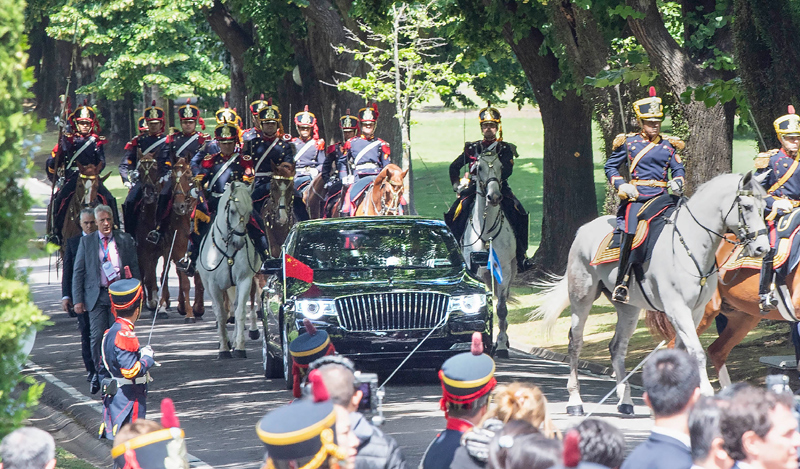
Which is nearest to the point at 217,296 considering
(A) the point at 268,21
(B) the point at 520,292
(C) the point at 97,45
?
(B) the point at 520,292

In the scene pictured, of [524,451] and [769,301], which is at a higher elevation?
[524,451]

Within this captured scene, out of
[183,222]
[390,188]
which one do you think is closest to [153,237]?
[183,222]

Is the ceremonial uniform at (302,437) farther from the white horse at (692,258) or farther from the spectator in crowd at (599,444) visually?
the white horse at (692,258)

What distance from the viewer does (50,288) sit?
974 inches

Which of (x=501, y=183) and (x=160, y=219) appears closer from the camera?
(x=501, y=183)

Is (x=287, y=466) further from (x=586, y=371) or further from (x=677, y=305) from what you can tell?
(x=586, y=371)

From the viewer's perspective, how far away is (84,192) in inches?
714

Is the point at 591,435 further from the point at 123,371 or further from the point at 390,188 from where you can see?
the point at 390,188

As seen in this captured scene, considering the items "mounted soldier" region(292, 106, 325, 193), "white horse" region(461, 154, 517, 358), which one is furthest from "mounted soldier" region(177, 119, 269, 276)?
"white horse" region(461, 154, 517, 358)

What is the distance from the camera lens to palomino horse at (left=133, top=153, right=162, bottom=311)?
1966 cm

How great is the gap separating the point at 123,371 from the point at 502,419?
4.78m

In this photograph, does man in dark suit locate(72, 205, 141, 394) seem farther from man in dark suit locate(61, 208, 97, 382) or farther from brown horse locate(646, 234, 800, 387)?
brown horse locate(646, 234, 800, 387)

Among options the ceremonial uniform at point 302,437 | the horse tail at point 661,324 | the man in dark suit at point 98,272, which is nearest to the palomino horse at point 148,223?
the man in dark suit at point 98,272

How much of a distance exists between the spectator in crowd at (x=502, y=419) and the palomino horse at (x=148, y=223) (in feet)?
48.6
